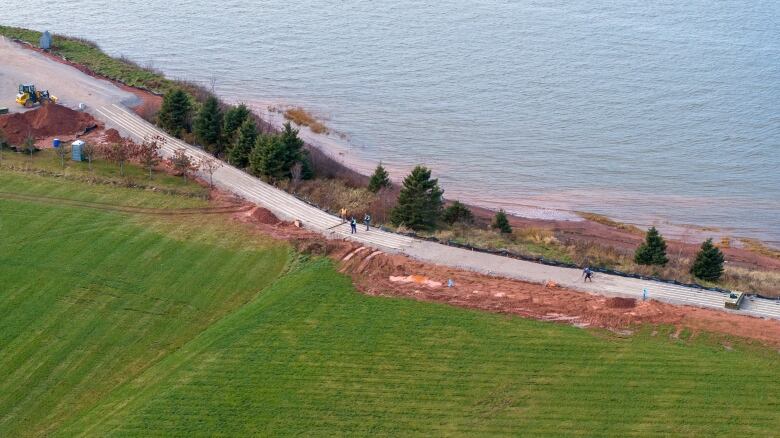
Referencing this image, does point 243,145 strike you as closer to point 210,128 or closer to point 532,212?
point 210,128

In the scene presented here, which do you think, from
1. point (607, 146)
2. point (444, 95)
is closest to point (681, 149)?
point (607, 146)

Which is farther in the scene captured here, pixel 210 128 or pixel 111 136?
pixel 111 136

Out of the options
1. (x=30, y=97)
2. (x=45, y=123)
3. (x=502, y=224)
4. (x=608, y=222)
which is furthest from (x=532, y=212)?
(x=30, y=97)

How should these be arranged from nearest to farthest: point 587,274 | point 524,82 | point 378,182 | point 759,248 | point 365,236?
point 587,274 < point 365,236 < point 378,182 < point 759,248 < point 524,82

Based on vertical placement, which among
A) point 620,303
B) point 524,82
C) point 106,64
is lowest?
point 620,303

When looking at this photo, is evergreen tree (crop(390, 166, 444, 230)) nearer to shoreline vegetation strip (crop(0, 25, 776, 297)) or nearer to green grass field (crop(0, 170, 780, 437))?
green grass field (crop(0, 170, 780, 437))

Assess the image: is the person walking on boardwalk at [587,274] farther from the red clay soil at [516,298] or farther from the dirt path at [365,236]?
the red clay soil at [516,298]

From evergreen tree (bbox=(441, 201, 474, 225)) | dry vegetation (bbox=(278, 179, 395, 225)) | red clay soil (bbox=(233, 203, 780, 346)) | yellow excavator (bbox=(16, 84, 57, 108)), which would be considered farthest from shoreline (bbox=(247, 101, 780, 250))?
red clay soil (bbox=(233, 203, 780, 346))
